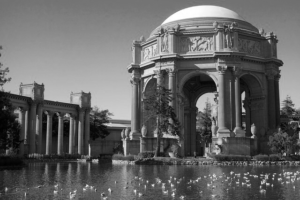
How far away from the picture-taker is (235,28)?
57.1m

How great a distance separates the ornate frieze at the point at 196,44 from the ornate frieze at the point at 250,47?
433cm

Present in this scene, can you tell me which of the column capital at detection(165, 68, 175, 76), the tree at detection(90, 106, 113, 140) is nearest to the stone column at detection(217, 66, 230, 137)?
the column capital at detection(165, 68, 175, 76)

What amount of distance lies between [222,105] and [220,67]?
198 inches

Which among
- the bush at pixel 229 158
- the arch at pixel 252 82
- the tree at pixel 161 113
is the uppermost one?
the arch at pixel 252 82

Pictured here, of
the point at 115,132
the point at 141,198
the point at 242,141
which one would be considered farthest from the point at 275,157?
the point at 115,132

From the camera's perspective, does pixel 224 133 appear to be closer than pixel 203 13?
Yes

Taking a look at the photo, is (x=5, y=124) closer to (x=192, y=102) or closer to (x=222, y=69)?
(x=222, y=69)

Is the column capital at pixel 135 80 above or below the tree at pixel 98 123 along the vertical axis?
above

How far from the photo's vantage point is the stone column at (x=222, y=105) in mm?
53656

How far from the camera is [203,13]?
200 feet

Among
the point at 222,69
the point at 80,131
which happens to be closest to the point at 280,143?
the point at 222,69

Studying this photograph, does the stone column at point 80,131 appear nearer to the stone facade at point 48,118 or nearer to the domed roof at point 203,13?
the stone facade at point 48,118

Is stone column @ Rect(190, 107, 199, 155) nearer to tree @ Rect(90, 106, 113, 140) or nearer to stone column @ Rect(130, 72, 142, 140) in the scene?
stone column @ Rect(130, 72, 142, 140)

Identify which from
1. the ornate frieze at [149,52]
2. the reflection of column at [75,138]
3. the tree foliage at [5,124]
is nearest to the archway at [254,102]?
the ornate frieze at [149,52]
